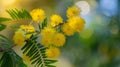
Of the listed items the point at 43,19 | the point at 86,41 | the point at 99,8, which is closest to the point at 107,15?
the point at 99,8

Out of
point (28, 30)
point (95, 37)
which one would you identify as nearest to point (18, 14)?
point (28, 30)

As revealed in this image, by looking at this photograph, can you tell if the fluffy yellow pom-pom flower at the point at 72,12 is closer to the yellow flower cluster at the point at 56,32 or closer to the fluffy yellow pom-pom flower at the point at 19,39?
the yellow flower cluster at the point at 56,32

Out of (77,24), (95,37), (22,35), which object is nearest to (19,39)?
(22,35)

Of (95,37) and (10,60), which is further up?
(95,37)

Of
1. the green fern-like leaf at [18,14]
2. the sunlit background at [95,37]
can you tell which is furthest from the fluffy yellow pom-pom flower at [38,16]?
the sunlit background at [95,37]

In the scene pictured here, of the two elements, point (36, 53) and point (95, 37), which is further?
point (95, 37)

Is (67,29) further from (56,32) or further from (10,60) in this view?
(10,60)
